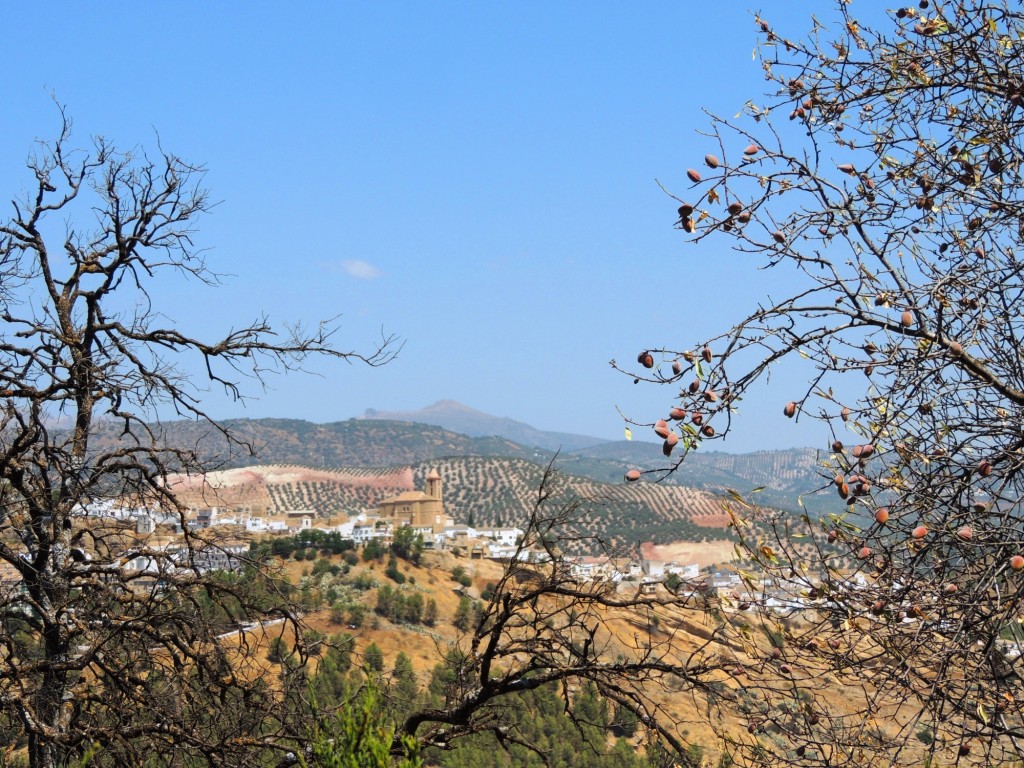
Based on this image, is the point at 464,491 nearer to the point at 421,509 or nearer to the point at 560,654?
the point at 421,509

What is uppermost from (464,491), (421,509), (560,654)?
(560,654)

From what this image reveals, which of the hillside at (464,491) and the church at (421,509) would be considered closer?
the church at (421,509)

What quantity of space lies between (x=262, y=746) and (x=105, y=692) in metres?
1.31

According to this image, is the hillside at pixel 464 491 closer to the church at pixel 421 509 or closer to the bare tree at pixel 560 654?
the church at pixel 421 509

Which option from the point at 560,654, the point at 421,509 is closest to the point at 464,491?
the point at 421,509

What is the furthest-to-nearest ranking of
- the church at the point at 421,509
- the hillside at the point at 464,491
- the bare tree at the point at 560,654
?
the hillside at the point at 464,491 → the church at the point at 421,509 → the bare tree at the point at 560,654

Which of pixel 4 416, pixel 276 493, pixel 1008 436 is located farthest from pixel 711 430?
pixel 276 493

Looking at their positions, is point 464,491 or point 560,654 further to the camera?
point 464,491

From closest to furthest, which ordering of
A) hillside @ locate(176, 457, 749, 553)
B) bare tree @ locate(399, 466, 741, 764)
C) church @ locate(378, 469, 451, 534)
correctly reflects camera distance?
bare tree @ locate(399, 466, 741, 764)
church @ locate(378, 469, 451, 534)
hillside @ locate(176, 457, 749, 553)

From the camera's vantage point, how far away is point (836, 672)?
3.82 m

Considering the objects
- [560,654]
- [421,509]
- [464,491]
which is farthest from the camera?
[464,491]

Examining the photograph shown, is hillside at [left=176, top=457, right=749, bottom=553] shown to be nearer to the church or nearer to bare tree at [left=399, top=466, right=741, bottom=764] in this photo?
the church

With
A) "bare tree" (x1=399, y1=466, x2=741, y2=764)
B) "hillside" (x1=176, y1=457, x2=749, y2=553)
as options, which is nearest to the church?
"hillside" (x1=176, y1=457, x2=749, y2=553)

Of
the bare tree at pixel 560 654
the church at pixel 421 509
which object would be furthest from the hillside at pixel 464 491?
the bare tree at pixel 560 654
